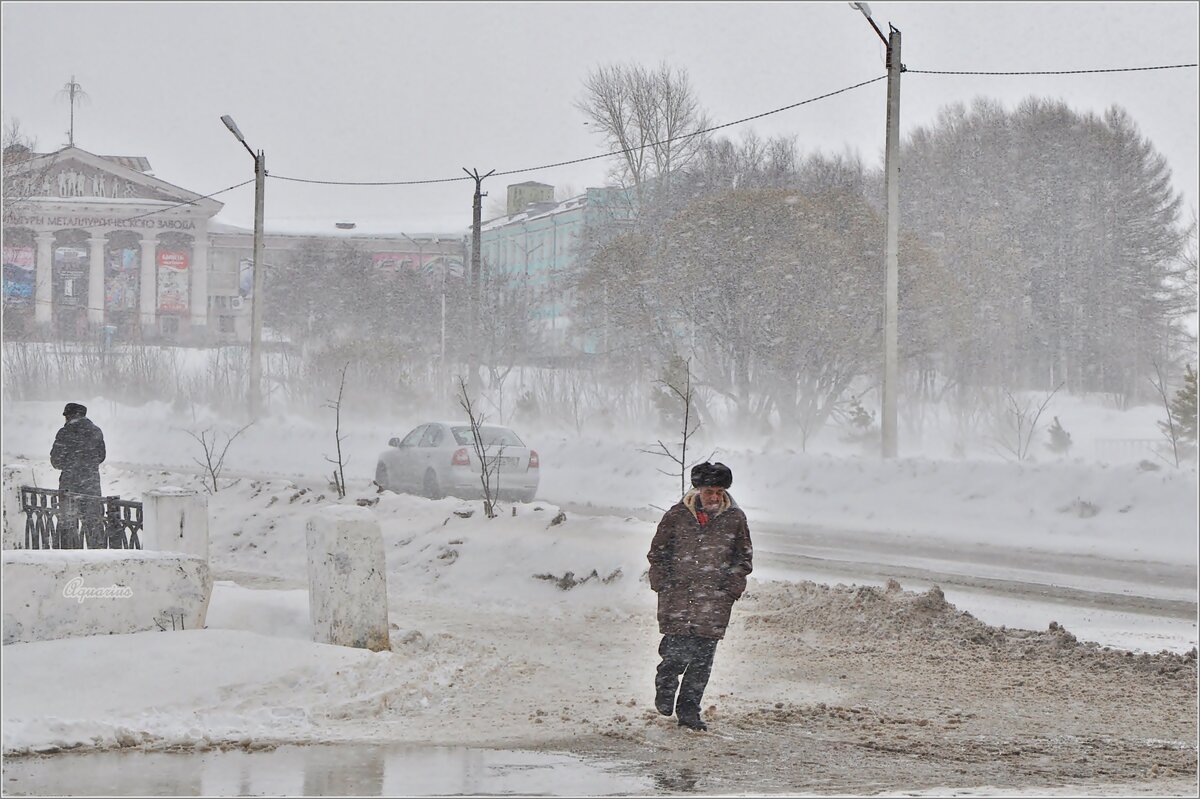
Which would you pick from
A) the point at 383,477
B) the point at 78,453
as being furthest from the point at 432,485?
the point at 78,453

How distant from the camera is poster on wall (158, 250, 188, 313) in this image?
4669 cm

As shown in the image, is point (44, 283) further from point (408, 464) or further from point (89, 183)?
A: point (408, 464)

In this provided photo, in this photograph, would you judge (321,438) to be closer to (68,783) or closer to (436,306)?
(436,306)

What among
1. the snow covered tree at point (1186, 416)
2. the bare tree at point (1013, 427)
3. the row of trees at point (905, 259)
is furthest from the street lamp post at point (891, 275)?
the bare tree at point (1013, 427)

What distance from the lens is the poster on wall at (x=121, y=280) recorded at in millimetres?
47188

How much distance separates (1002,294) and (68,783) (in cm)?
4428

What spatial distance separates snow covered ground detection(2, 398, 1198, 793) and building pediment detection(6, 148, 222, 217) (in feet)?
45.2

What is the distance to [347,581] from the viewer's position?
30.0ft

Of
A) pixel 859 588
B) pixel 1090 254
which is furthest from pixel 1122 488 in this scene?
pixel 1090 254

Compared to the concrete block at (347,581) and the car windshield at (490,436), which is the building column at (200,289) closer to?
the car windshield at (490,436)

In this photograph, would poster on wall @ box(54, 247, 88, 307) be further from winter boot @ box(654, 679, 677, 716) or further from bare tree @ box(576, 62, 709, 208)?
winter boot @ box(654, 679, 677, 716)

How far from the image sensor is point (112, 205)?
41250 mm

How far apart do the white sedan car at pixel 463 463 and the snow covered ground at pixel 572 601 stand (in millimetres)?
1324

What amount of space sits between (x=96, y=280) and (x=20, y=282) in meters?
3.54
